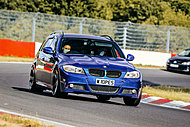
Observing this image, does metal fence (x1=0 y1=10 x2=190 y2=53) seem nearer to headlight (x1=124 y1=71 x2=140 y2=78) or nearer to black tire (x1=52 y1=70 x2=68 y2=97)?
black tire (x1=52 y1=70 x2=68 y2=97)

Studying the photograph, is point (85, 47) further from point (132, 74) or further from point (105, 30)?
point (105, 30)

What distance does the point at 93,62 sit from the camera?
10.2 m

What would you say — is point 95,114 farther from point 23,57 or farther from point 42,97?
point 23,57

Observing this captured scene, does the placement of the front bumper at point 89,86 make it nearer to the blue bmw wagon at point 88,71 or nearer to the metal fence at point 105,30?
the blue bmw wagon at point 88,71

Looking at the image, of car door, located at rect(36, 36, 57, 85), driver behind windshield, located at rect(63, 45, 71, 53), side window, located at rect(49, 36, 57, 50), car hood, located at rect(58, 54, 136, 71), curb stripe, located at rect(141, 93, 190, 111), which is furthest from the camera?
curb stripe, located at rect(141, 93, 190, 111)

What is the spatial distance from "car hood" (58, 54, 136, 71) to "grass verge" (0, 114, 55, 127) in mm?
2877

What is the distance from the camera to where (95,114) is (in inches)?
344

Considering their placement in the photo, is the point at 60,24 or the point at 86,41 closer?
the point at 86,41

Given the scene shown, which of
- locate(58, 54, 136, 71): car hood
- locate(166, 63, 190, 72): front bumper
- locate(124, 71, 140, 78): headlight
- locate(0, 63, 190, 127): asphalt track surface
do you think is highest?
locate(58, 54, 136, 71): car hood

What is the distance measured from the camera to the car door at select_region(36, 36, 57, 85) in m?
10.9

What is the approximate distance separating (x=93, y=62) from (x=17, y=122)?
136 inches

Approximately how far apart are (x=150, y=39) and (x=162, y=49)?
3.52 ft

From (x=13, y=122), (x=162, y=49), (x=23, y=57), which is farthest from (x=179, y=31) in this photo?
(x=13, y=122)

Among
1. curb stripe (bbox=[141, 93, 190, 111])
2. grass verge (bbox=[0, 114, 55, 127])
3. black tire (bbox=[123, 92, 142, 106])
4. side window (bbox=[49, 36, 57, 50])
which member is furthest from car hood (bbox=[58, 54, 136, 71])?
grass verge (bbox=[0, 114, 55, 127])
